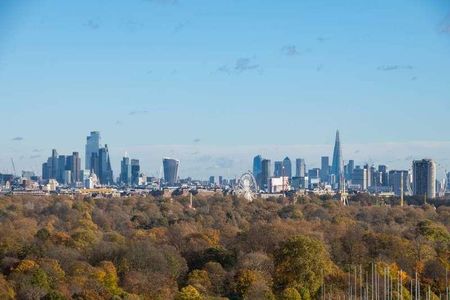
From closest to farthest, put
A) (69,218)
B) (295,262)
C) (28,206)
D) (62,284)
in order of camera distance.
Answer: (62,284), (295,262), (69,218), (28,206)

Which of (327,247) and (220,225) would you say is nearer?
(327,247)

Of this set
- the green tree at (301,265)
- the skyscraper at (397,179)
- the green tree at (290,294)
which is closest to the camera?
the green tree at (290,294)

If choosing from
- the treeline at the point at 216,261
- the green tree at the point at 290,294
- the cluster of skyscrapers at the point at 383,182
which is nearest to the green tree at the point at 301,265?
the treeline at the point at 216,261

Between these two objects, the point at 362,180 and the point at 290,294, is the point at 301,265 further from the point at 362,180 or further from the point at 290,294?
the point at 362,180

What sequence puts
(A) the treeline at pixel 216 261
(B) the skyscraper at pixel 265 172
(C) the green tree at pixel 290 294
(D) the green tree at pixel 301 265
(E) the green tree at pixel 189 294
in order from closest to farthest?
(E) the green tree at pixel 189 294, (C) the green tree at pixel 290 294, (A) the treeline at pixel 216 261, (D) the green tree at pixel 301 265, (B) the skyscraper at pixel 265 172

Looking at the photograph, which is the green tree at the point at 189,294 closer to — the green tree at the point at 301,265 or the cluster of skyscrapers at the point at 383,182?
the green tree at the point at 301,265

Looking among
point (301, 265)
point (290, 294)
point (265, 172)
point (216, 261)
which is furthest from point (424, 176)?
point (290, 294)

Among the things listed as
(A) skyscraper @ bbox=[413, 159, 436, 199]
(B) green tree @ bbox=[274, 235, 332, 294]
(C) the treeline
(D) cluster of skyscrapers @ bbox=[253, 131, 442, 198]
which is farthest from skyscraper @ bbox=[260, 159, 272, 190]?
(B) green tree @ bbox=[274, 235, 332, 294]

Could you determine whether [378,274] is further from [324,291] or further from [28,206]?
[28,206]

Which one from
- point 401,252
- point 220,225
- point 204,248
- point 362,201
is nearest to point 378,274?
point 401,252
